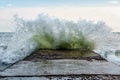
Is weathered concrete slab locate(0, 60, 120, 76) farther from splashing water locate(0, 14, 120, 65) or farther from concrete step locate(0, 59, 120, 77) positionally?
splashing water locate(0, 14, 120, 65)

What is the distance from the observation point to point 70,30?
9023 mm

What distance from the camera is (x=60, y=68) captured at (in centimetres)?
448

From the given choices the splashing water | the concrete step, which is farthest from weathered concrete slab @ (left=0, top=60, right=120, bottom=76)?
the splashing water

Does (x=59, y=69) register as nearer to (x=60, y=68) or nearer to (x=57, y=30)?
(x=60, y=68)

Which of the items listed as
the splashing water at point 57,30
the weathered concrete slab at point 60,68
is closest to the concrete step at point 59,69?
the weathered concrete slab at point 60,68

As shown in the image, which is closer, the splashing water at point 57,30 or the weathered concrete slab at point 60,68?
the weathered concrete slab at point 60,68

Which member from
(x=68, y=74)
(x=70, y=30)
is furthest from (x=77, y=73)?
(x=70, y=30)

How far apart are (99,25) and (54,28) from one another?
1223mm

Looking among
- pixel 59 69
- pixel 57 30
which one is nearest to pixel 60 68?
pixel 59 69

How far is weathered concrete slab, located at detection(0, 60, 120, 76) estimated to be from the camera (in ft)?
13.5

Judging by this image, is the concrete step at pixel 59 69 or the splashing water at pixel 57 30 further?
the splashing water at pixel 57 30

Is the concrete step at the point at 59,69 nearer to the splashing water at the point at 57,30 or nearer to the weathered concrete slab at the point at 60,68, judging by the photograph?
the weathered concrete slab at the point at 60,68

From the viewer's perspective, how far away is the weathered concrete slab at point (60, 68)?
4.12m

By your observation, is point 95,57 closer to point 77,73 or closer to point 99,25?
point 77,73
